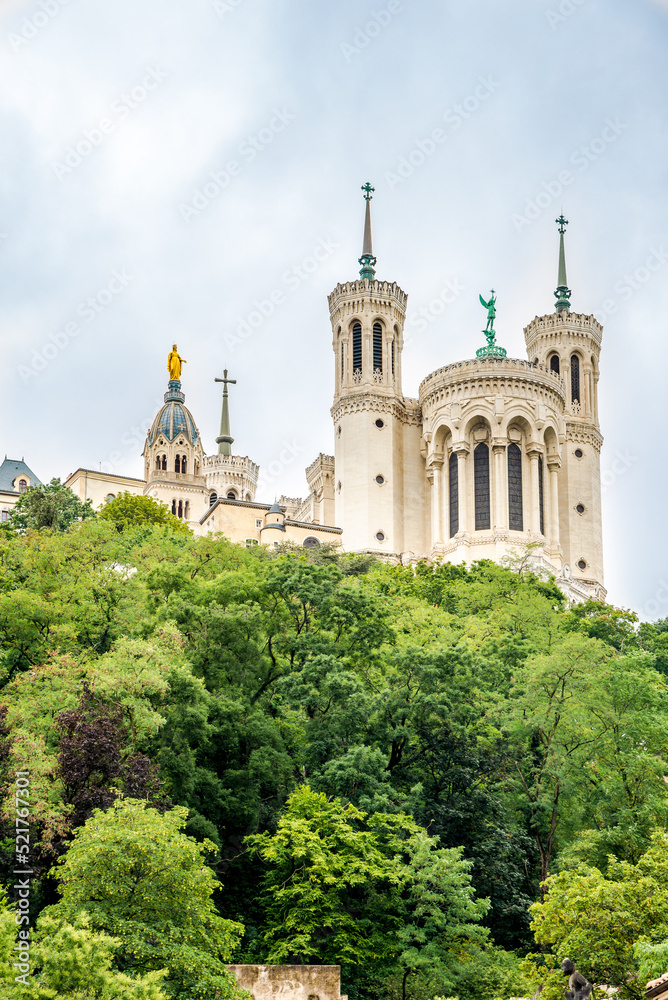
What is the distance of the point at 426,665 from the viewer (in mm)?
35250

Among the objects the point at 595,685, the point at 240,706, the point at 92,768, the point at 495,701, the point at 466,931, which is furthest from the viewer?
the point at 495,701

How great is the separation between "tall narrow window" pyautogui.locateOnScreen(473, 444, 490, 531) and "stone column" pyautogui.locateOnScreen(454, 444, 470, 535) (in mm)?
776

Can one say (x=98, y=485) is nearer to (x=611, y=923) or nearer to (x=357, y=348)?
(x=357, y=348)

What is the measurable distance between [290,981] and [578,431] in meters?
70.3

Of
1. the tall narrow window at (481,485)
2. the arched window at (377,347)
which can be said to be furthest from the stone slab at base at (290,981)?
the arched window at (377,347)

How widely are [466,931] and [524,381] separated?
5540 centimetres

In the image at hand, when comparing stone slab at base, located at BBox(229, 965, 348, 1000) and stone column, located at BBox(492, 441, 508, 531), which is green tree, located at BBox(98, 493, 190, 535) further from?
stone slab at base, located at BBox(229, 965, 348, 1000)

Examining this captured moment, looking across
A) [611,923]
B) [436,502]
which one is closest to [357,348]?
[436,502]

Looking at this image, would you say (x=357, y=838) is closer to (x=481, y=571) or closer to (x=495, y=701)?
Result: (x=495, y=701)

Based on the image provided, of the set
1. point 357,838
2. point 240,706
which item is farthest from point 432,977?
point 240,706

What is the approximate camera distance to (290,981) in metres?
→ 26.7

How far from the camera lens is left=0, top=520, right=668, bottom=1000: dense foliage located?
76.0 feet

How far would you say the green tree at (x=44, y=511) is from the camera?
59562mm

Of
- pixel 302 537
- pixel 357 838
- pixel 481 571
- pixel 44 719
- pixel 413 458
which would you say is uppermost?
pixel 413 458
